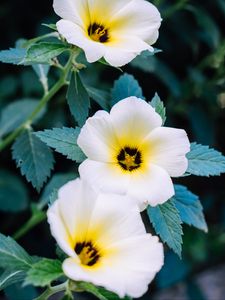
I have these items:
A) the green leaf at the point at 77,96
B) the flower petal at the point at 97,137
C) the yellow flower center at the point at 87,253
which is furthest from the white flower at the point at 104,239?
the green leaf at the point at 77,96

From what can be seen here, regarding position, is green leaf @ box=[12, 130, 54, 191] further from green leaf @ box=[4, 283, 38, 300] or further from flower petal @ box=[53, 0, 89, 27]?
flower petal @ box=[53, 0, 89, 27]

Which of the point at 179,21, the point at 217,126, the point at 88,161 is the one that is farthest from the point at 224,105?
the point at 88,161

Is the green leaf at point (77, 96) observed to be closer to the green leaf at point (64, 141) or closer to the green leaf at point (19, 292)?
the green leaf at point (64, 141)

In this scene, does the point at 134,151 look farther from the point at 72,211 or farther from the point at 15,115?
the point at 15,115

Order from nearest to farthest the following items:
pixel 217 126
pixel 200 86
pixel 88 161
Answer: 1. pixel 88 161
2. pixel 200 86
3. pixel 217 126

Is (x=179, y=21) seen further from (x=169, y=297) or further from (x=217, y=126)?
(x=169, y=297)

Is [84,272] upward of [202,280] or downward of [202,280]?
upward

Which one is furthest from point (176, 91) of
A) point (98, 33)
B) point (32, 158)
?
point (98, 33)
